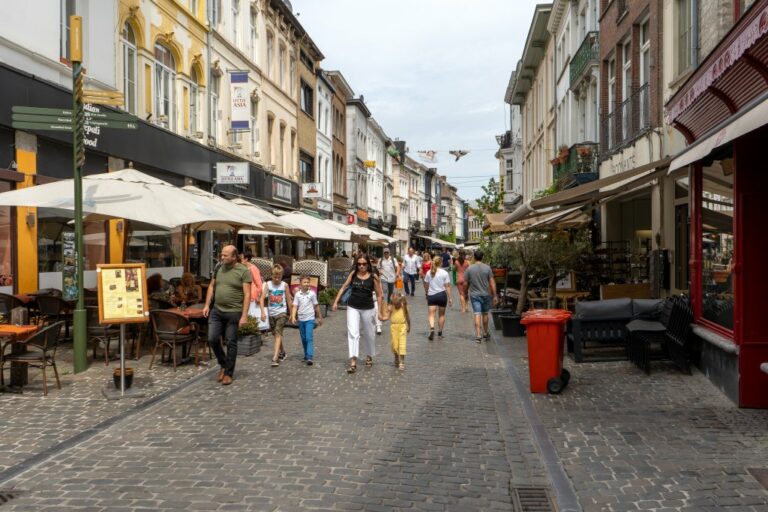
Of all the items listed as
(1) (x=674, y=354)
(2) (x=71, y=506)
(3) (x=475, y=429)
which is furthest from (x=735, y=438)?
(2) (x=71, y=506)

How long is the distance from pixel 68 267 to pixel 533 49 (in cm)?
2566

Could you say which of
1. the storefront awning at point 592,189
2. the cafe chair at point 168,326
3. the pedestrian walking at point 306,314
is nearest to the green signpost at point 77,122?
the cafe chair at point 168,326

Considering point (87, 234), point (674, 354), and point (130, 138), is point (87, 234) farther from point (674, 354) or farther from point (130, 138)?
point (674, 354)

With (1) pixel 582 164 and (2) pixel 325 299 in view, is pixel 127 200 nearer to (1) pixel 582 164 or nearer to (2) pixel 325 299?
(2) pixel 325 299

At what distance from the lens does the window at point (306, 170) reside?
1377 inches

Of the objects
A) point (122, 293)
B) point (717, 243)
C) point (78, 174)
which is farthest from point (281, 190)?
point (717, 243)

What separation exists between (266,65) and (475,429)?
24075mm

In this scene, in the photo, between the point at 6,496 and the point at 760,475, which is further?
the point at 760,475

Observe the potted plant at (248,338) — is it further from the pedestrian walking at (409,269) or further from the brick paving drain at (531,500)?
the pedestrian walking at (409,269)

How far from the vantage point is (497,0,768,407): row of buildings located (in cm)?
725

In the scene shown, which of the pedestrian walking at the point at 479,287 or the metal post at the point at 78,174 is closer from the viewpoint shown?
the metal post at the point at 78,174

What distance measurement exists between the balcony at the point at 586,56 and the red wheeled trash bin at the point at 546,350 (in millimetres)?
13182

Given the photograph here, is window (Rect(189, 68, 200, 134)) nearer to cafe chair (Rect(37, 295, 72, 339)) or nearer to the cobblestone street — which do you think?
cafe chair (Rect(37, 295, 72, 339))

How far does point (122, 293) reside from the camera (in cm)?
869
